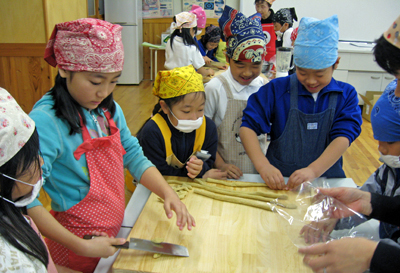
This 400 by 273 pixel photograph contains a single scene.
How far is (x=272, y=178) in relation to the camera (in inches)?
49.6

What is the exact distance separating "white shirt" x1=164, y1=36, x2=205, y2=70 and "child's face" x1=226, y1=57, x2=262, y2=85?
6.26ft

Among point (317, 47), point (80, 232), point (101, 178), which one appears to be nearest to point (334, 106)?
point (317, 47)

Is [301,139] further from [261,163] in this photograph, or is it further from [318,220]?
[318,220]

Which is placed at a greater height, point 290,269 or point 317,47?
point 317,47

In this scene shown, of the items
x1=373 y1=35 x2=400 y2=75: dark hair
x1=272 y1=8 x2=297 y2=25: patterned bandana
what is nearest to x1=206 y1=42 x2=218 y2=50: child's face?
x1=272 y1=8 x2=297 y2=25: patterned bandana

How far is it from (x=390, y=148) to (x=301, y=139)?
44 centimetres

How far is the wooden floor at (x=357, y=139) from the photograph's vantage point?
3.29 m

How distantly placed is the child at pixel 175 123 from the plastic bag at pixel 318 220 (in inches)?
17.9

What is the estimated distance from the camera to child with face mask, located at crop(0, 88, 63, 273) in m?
0.65

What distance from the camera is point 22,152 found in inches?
27.4

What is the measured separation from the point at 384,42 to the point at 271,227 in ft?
1.96

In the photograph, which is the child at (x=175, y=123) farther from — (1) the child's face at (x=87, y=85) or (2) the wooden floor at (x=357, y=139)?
(2) the wooden floor at (x=357, y=139)

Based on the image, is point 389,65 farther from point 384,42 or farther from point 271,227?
point 271,227

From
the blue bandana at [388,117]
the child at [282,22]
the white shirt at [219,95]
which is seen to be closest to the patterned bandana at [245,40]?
the white shirt at [219,95]
